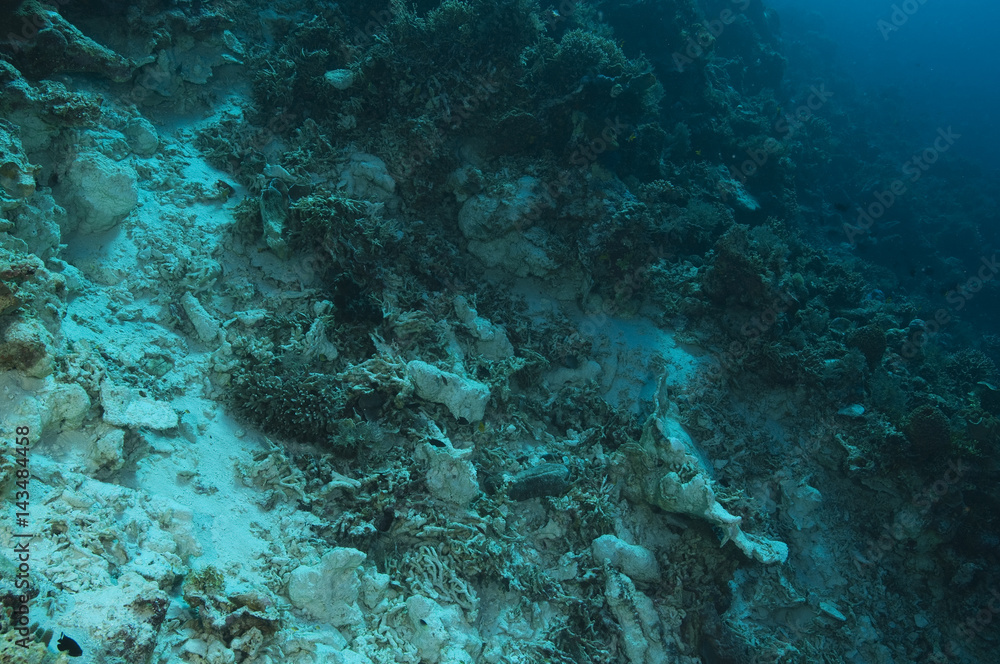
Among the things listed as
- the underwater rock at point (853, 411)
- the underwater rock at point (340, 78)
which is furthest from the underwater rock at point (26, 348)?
the underwater rock at point (853, 411)

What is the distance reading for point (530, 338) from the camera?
7359 mm

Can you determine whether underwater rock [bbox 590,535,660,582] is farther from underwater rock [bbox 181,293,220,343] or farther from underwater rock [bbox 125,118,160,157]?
underwater rock [bbox 125,118,160,157]

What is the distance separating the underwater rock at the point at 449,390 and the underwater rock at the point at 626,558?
6.68 feet

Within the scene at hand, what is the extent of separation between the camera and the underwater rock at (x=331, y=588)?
11.9 ft

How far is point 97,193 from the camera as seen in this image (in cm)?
520

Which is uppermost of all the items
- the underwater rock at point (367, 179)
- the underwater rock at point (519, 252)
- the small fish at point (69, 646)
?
the underwater rock at point (519, 252)

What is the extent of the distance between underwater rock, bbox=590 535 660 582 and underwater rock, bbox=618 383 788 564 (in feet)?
2.09

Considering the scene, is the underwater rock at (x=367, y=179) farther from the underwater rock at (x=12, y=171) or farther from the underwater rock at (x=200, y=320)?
the underwater rock at (x=12, y=171)

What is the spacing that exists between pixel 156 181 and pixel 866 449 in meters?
10.5

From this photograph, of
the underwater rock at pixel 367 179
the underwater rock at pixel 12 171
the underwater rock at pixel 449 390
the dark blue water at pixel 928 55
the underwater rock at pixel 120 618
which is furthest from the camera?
the dark blue water at pixel 928 55

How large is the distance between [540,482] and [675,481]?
1561 mm

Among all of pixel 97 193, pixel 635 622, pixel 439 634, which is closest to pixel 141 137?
pixel 97 193

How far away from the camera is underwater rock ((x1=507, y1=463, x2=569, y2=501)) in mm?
5672

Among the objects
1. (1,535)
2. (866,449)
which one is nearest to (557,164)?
(866,449)
